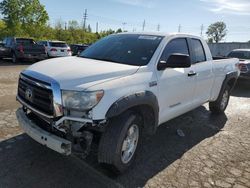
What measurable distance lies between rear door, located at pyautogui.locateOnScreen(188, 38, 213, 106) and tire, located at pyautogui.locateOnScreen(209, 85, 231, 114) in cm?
86

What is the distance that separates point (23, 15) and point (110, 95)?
3518cm

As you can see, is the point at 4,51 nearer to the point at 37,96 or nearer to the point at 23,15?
the point at 37,96

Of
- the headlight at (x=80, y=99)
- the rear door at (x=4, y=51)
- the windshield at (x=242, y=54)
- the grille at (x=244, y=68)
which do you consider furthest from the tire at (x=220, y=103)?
the rear door at (x=4, y=51)

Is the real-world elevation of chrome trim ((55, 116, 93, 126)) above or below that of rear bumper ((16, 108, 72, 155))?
above

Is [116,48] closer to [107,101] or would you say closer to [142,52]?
[142,52]

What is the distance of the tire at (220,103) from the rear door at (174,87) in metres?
1.79

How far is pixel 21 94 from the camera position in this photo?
396 cm

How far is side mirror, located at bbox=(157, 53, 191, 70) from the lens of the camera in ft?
13.3

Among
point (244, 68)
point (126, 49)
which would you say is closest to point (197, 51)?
point (126, 49)

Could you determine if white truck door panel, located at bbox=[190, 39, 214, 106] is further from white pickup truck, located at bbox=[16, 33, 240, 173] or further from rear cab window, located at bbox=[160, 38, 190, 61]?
rear cab window, located at bbox=[160, 38, 190, 61]

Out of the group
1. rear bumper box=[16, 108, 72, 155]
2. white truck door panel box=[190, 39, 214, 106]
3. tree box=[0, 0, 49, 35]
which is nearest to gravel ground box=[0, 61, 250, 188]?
rear bumper box=[16, 108, 72, 155]

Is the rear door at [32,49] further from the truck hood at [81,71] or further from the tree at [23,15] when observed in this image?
the tree at [23,15]

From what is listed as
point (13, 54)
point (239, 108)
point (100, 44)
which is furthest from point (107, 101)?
point (13, 54)

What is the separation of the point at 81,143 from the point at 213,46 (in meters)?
40.9
